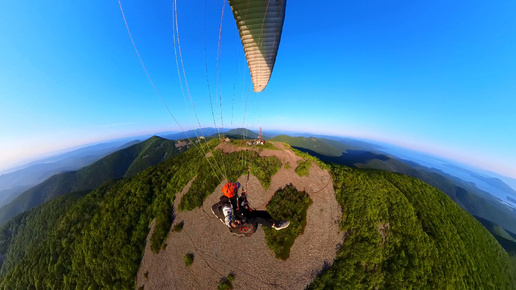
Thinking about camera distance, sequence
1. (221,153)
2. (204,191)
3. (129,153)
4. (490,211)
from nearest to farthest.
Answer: (204,191), (221,153), (129,153), (490,211)

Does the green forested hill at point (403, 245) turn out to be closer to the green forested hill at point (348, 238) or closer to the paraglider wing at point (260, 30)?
the green forested hill at point (348, 238)

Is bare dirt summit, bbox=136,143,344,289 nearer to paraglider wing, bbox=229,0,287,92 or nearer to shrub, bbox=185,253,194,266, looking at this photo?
shrub, bbox=185,253,194,266

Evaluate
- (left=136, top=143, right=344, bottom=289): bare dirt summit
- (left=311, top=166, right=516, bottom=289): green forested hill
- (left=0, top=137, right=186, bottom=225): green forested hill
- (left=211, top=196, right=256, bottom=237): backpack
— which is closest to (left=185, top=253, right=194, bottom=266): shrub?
(left=136, top=143, right=344, bottom=289): bare dirt summit

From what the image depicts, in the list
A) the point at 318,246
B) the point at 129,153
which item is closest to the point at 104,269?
the point at 318,246

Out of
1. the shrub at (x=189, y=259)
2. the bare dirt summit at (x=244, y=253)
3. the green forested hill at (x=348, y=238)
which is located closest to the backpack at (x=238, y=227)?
the green forested hill at (x=348, y=238)

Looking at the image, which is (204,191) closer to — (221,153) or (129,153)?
(221,153)
